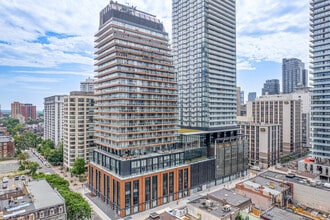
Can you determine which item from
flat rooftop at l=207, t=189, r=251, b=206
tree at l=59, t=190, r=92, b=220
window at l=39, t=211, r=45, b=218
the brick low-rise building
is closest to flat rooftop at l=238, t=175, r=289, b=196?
flat rooftop at l=207, t=189, r=251, b=206

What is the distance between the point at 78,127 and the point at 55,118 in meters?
61.0

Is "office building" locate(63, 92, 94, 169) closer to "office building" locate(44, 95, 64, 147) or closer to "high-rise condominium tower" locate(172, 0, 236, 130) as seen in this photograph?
"high-rise condominium tower" locate(172, 0, 236, 130)

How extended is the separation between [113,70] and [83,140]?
45.8 metres

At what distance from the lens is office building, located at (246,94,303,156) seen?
12544 centimetres

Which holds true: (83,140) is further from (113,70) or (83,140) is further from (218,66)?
(218,66)

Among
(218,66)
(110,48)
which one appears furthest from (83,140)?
(218,66)

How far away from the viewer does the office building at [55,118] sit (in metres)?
141

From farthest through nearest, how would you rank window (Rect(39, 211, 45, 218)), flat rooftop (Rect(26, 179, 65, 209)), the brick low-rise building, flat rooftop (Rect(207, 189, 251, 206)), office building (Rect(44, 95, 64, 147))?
office building (Rect(44, 95, 64, 147)), the brick low-rise building, flat rooftop (Rect(207, 189, 251, 206)), flat rooftop (Rect(26, 179, 65, 209)), window (Rect(39, 211, 45, 218))

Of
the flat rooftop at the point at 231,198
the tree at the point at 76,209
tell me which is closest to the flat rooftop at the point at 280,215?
the flat rooftop at the point at 231,198

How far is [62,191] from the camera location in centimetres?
5516

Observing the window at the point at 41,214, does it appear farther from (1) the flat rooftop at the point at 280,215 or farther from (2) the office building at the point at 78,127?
(2) the office building at the point at 78,127

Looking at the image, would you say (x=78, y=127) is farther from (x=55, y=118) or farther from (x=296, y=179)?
(x=296, y=179)

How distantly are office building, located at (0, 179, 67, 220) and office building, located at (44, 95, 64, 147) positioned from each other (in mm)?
93328

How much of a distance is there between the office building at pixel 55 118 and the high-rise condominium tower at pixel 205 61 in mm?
87672
